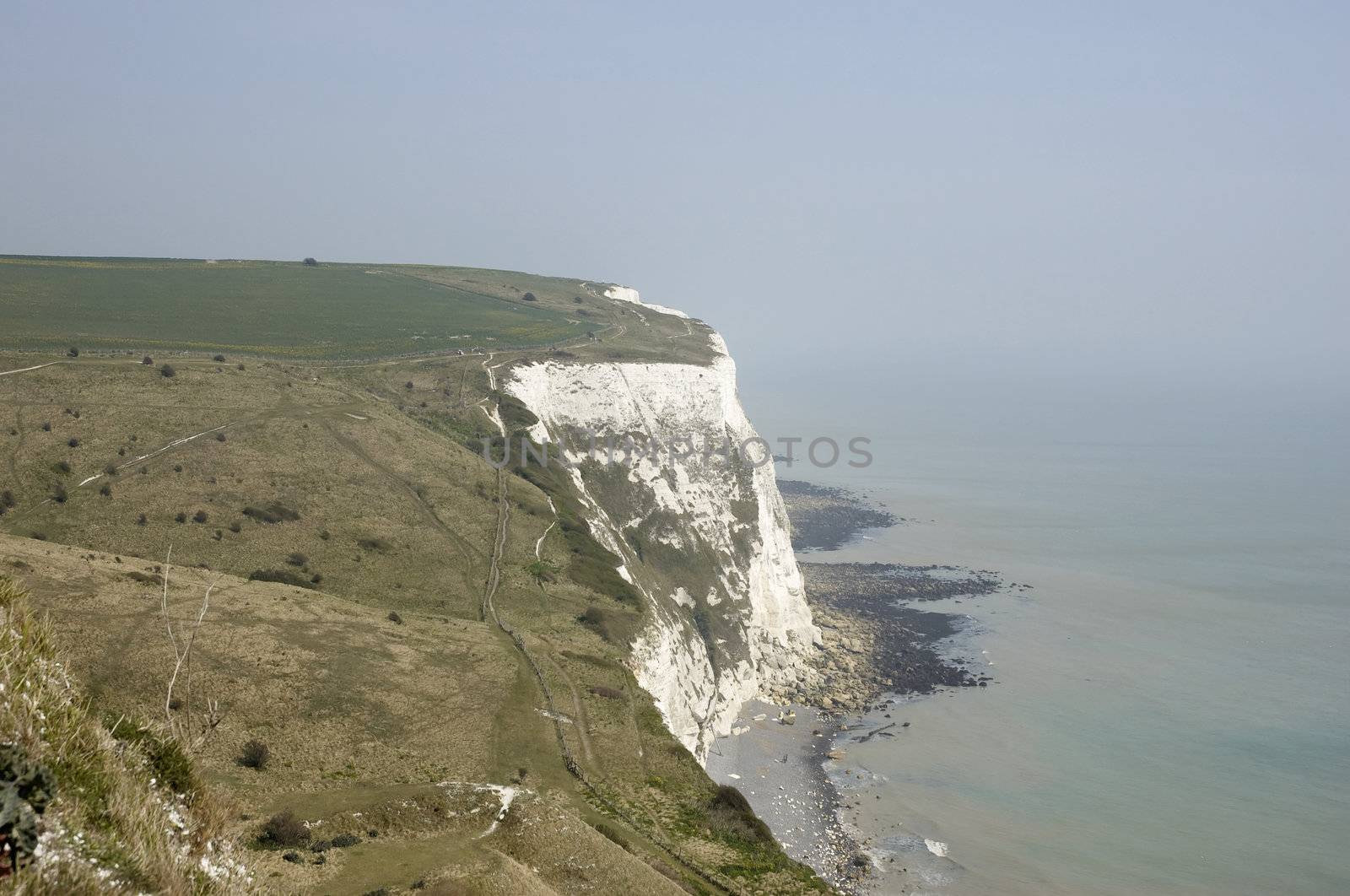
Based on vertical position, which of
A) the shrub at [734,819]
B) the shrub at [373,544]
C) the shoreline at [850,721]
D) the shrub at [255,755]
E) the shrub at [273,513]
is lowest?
the shoreline at [850,721]

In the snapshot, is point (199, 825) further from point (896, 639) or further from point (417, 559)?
point (896, 639)

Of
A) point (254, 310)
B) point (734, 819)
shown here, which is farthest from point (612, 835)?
point (254, 310)

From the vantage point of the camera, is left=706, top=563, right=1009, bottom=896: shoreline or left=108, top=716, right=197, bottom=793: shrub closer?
left=108, top=716, right=197, bottom=793: shrub

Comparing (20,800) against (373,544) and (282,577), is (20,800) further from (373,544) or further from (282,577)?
(373,544)

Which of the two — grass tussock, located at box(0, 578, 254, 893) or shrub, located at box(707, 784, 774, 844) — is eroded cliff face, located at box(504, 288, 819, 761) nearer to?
shrub, located at box(707, 784, 774, 844)

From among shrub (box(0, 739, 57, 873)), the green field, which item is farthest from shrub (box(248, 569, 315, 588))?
shrub (box(0, 739, 57, 873))

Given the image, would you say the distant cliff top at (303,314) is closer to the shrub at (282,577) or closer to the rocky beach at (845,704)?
the rocky beach at (845,704)

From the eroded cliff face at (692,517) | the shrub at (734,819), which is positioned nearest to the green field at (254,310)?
the eroded cliff face at (692,517)
